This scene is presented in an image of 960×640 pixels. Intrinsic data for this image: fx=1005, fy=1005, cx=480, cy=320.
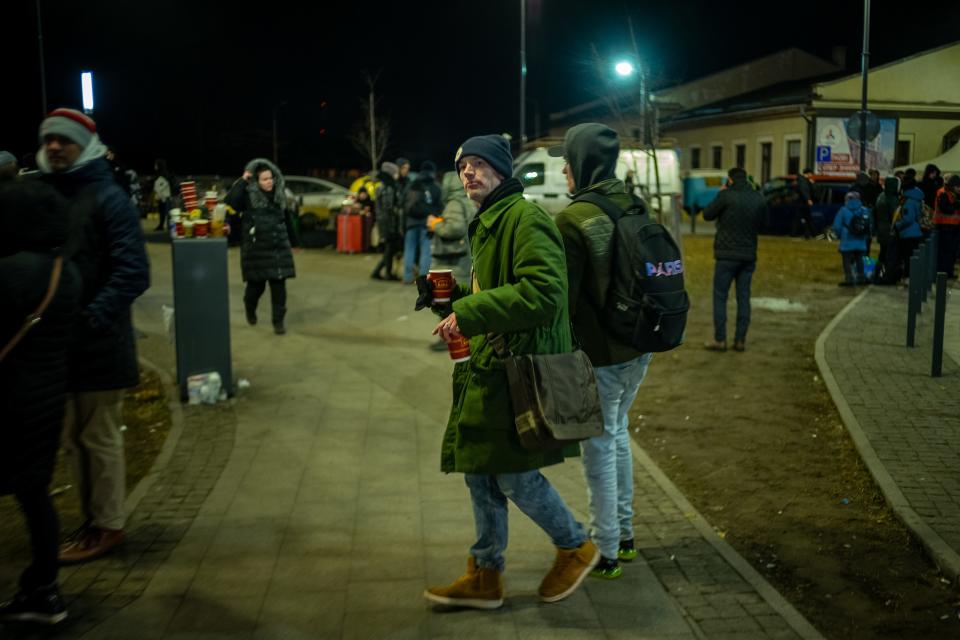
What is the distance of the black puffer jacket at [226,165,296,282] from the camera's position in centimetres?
1064

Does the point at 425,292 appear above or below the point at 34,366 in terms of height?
above

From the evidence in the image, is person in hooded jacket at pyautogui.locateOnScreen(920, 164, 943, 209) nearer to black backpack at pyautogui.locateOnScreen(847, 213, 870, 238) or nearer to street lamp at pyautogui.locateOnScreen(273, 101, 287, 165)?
black backpack at pyautogui.locateOnScreen(847, 213, 870, 238)

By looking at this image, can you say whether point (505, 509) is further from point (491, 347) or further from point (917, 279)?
point (917, 279)

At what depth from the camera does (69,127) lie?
4652 mm

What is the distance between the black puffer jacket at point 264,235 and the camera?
10641 mm

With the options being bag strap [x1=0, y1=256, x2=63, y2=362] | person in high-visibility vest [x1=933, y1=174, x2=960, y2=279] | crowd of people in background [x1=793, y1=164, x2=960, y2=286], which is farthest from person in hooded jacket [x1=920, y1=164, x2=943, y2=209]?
bag strap [x1=0, y1=256, x2=63, y2=362]

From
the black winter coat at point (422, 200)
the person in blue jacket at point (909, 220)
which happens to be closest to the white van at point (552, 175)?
the person in blue jacket at point (909, 220)

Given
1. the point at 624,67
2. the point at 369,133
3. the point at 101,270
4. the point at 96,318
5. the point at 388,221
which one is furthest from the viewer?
the point at 369,133

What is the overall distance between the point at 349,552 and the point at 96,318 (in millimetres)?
1647

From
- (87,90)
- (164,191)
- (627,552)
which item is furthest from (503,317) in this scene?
(164,191)

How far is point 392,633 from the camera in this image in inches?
160

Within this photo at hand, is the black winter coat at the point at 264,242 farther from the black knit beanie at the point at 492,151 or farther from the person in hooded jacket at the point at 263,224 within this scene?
the black knit beanie at the point at 492,151

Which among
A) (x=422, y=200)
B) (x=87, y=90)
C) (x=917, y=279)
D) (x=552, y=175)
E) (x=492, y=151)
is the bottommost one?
(x=917, y=279)

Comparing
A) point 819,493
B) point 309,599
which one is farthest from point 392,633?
point 819,493
